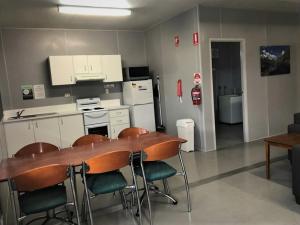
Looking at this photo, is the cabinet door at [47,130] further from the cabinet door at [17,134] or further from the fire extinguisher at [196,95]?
the fire extinguisher at [196,95]

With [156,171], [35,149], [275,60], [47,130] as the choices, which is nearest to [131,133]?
[156,171]

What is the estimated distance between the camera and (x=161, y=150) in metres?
2.71

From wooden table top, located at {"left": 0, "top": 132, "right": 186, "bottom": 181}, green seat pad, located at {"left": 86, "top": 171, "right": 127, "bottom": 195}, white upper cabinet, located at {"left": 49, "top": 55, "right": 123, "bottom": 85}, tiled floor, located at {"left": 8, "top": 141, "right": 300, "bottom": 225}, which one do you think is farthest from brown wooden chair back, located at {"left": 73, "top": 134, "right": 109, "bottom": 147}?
white upper cabinet, located at {"left": 49, "top": 55, "right": 123, "bottom": 85}

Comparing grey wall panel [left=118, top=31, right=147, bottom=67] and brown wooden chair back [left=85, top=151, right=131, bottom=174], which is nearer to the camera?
brown wooden chair back [left=85, top=151, right=131, bottom=174]

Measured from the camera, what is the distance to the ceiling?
418 centimetres

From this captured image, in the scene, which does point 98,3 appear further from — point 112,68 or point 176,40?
point 112,68

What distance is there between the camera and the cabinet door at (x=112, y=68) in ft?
19.7

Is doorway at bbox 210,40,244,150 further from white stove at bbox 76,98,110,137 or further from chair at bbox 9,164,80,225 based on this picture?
chair at bbox 9,164,80,225

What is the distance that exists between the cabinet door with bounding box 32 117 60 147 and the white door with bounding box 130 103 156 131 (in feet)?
5.58

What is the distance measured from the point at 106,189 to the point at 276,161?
2999 millimetres

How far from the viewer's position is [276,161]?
167 inches

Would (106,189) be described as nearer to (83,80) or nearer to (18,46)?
(83,80)

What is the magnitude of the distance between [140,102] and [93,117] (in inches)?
44.9

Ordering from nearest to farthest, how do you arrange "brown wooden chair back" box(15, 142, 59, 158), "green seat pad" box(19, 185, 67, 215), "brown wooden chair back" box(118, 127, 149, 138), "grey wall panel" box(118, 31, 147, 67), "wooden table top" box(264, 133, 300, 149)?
"green seat pad" box(19, 185, 67, 215)
"brown wooden chair back" box(15, 142, 59, 158)
"wooden table top" box(264, 133, 300, 149)
"brown wooden chair back" box(118, 127, 149, 138)
"grey wall panel" box(118, 31, 147, 67)
